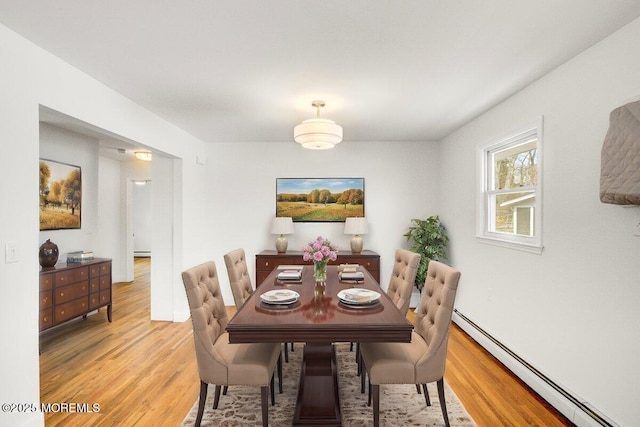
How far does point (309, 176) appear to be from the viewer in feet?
16.6

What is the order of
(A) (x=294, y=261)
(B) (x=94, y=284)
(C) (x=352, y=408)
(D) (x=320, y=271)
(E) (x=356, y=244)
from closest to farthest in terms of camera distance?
(C) (x=352, y=408) < (D) (x=320, y=271) < (B) (x=94, y=284) < (A) (x=294, y=261) < (E) (x=356, y=244)

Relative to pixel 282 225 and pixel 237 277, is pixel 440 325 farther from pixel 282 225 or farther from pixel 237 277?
pixel 282 225

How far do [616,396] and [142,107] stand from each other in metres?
4.29

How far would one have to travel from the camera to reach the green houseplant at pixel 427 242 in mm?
4461

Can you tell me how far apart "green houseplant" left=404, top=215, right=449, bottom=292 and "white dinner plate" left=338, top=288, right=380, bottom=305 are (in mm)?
2362

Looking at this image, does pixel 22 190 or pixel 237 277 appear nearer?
pixel 22 190

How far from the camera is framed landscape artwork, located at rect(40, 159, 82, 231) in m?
3.98

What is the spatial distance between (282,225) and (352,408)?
2.76 metres

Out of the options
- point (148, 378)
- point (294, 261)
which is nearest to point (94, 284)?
point (148, 378)

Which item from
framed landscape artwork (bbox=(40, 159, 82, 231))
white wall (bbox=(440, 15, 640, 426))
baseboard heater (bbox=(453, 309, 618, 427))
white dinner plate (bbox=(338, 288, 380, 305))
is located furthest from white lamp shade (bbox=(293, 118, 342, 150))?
framed landscape artwork (bbox=(40, 159, 82, 231))

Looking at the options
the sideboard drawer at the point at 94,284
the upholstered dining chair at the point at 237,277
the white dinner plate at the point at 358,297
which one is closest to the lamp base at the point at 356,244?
the upholstered dining chair at the point at 237,277

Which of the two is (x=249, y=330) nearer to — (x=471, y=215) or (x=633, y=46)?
(x=633, y=46)

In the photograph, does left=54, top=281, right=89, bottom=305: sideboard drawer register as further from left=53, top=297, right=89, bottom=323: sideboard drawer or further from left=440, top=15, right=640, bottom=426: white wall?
left=440, top=15, right=640, bottom=426: white wall

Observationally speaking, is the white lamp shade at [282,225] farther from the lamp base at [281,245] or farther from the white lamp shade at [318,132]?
the white lamp shade at [318,132]
